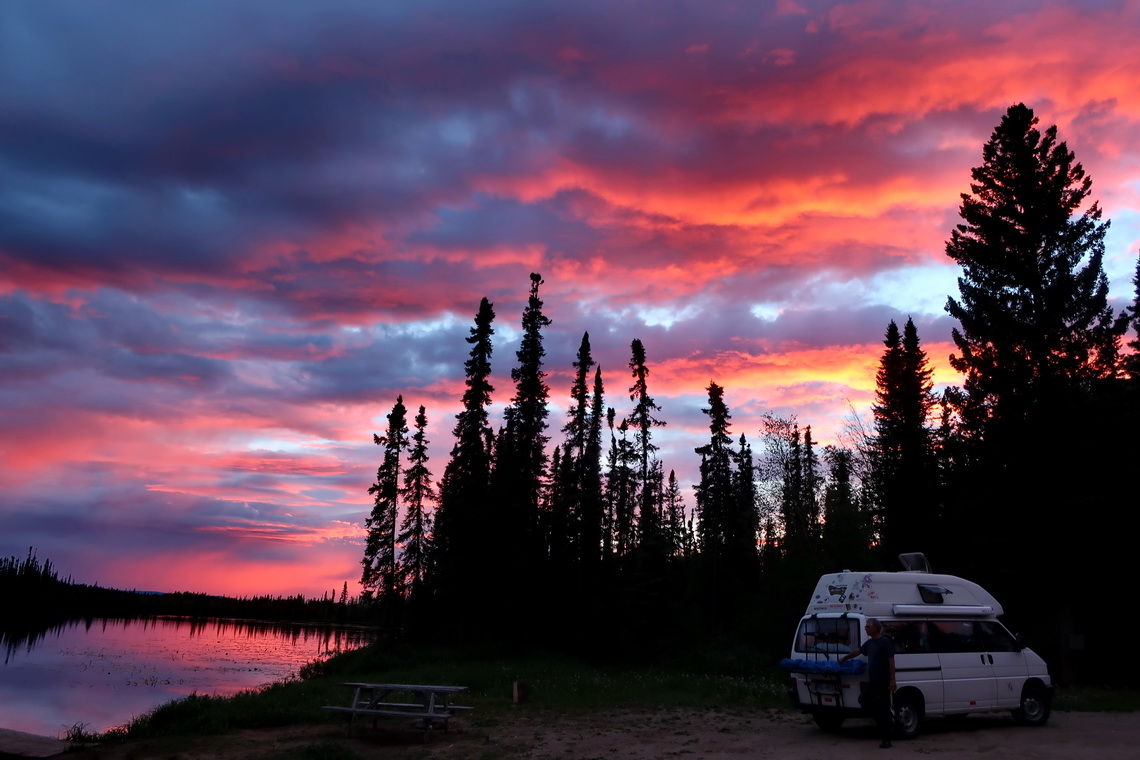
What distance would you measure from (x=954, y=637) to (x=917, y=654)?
53.8 inches

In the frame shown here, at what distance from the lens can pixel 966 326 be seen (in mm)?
29109

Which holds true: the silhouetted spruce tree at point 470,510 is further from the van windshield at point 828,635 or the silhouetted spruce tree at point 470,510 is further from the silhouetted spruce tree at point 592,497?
the van windshield at point 828,635

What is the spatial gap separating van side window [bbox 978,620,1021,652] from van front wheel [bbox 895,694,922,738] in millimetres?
2600

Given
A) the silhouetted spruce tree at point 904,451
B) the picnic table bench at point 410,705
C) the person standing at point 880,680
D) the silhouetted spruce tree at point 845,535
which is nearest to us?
the person standing at point 880,680

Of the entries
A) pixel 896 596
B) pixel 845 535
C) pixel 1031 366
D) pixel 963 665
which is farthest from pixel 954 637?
pixel 845 535

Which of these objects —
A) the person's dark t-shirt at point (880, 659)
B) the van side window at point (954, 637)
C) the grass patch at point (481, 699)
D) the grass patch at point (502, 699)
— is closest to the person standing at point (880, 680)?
the person's dark t-shirt at point (880, 659)

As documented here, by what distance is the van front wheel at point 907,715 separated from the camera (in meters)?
13.9

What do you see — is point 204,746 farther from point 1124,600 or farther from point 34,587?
point 34,587

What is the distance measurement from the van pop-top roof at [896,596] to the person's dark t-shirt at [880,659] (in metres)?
1.17

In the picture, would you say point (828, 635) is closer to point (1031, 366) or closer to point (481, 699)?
point (481, 699)

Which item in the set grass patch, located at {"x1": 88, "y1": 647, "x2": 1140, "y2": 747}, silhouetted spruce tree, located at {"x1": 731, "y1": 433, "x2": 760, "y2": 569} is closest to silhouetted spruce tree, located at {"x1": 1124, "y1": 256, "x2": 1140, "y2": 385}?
grass patch, located at {"x1": 88, "y1": 647, "x2": 1140, "y2": 747}

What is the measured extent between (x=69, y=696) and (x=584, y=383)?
36201 millimetres

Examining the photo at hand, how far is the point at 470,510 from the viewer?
47219mm

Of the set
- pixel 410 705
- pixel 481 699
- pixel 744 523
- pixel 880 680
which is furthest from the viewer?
pixel 744 523
